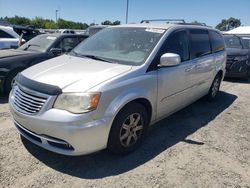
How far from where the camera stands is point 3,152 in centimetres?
364

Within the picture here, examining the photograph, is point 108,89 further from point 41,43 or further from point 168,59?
point 41,43

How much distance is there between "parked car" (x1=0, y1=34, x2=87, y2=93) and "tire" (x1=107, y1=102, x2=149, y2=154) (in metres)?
3.55

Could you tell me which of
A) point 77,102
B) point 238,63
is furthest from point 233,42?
point 77,102

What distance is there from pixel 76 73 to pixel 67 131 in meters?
0.82

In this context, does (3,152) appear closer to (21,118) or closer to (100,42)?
(21,118)

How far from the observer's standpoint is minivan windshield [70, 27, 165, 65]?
393cm

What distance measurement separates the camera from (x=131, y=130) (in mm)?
3654

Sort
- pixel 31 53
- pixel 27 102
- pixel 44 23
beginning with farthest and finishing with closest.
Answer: pixel 44 23 → pixel 31 53 → pixel 27 102

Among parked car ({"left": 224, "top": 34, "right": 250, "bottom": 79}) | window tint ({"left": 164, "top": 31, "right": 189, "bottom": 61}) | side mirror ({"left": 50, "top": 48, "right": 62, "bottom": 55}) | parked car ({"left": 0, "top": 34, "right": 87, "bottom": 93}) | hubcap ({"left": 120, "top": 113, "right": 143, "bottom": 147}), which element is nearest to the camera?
hubcap ({"left": 120, "top": 113, "right": 143, "bottom": 147})

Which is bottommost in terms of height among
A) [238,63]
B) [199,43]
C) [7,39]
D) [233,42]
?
[238,63]

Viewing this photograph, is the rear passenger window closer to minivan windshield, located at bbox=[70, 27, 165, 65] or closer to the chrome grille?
minivan windshield, located at bbox=[70, 27, 165, 65]

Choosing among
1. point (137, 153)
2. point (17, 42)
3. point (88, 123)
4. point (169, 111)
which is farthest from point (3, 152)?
point (17, 42)

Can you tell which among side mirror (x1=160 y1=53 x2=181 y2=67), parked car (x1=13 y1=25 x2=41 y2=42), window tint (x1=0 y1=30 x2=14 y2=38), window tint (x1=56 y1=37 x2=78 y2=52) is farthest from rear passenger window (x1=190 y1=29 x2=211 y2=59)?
parked car (x1=13 y1=25 x2=41 y2=42)

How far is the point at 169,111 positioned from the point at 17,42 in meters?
7.12
